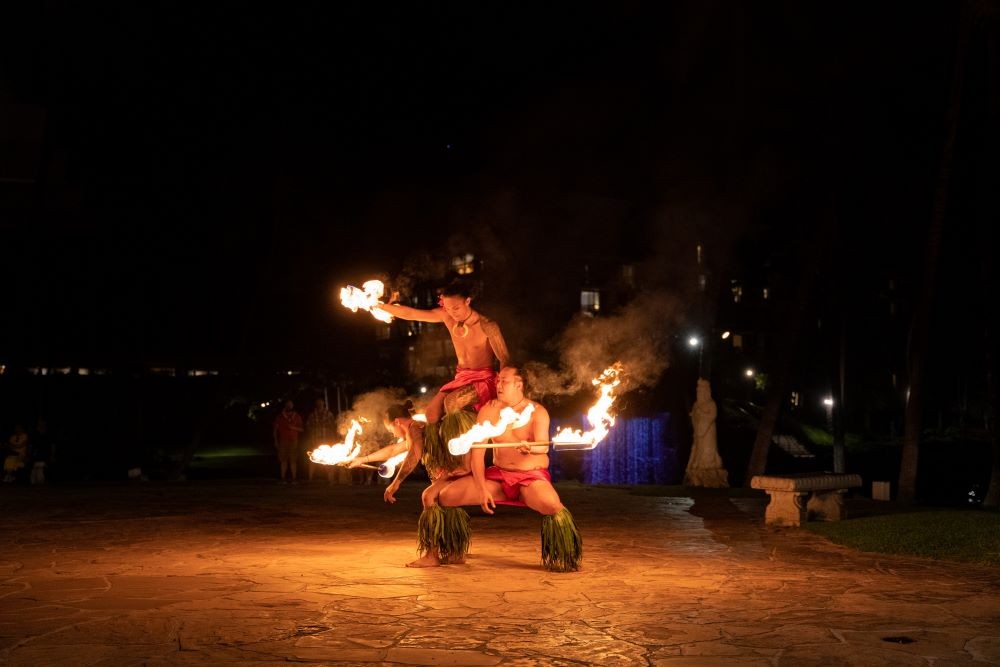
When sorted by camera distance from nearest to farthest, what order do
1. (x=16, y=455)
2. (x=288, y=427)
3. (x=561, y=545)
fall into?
1. (x=561, y=545)
2. (x=288, y=427)
3. (x=16, y=455)

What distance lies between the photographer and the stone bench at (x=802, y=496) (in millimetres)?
13602

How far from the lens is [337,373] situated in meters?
28.4

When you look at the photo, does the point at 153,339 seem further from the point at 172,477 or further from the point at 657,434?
the point at 657,434

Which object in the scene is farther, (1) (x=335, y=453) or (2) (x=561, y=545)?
(1) (x=335, y=453)

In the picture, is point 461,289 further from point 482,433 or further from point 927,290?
point 927,290

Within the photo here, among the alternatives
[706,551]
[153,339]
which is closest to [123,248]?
[153,339]

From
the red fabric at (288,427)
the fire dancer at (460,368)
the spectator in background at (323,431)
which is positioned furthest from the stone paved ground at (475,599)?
the spectator in background at (323,431)

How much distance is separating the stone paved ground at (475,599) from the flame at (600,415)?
125 centimetres

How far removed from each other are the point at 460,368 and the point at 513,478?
1177 mm

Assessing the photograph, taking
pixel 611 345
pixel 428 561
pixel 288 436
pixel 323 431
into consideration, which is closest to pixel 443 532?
pixel 428 561

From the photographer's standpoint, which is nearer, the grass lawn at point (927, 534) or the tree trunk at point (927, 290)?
the grass lawn at point (927, 534)

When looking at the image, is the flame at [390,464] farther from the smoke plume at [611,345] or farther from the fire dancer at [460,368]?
the smoke plume at [611,345]

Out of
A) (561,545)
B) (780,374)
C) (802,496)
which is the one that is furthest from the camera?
(780,374)

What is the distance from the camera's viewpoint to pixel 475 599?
24.8ft
